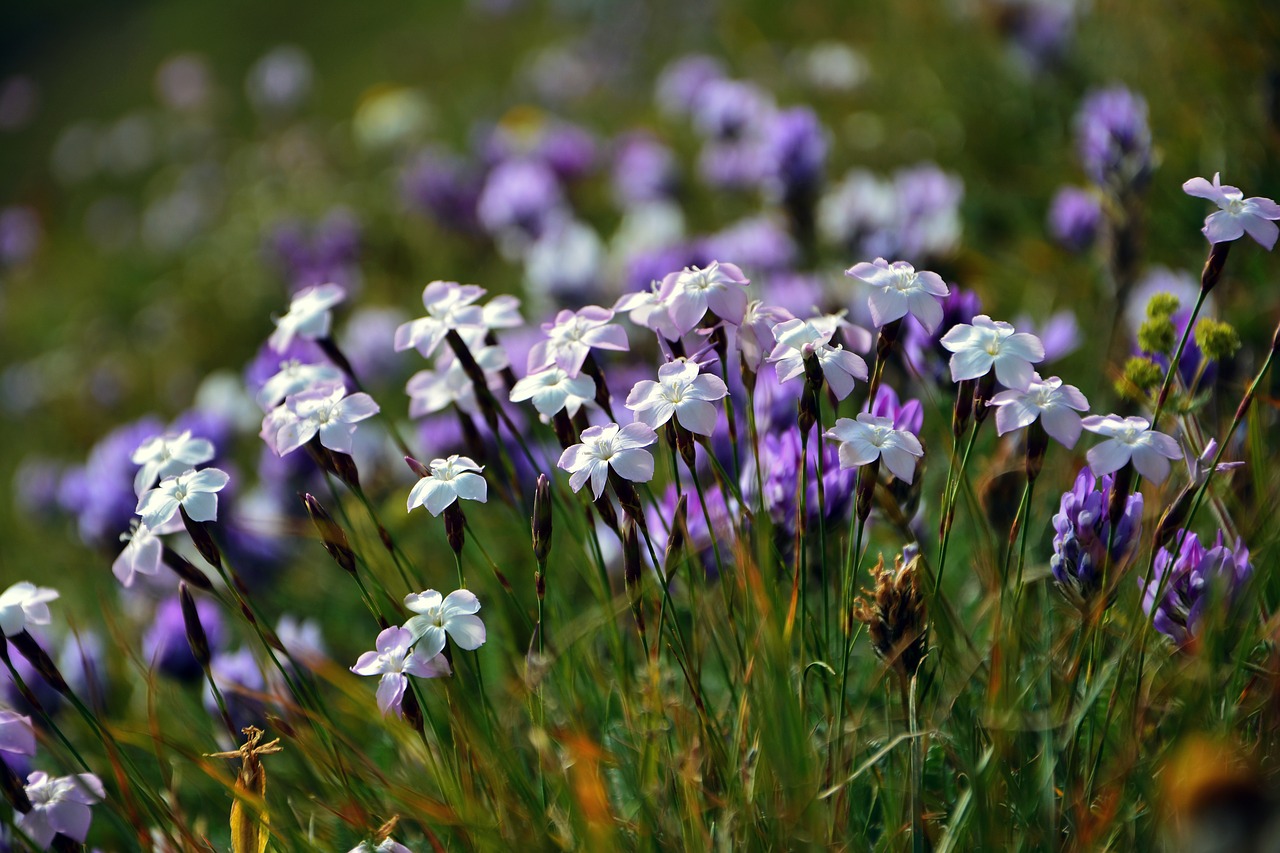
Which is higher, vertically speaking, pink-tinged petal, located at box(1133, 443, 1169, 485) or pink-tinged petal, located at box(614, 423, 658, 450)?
pink-tinged petal, located at box(614, 423, 658, 450)

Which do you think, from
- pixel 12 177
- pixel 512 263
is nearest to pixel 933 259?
pixel 512 263

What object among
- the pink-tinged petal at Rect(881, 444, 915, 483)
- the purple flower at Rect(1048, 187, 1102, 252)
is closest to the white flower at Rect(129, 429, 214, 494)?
the pink-tinged petal at Rect(881, 444, 915, 483)

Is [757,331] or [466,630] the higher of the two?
[757,331]

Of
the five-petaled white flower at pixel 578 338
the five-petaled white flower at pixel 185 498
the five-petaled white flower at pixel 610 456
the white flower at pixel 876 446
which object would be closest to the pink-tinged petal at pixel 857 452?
the white flower at pixel 876 446

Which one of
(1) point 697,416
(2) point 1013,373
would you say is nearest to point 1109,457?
(2) point 1013,373

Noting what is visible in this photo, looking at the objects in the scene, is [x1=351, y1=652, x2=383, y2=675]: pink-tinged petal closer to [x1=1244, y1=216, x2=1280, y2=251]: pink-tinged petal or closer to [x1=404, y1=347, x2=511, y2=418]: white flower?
[x1=404, y1=347, x2=511, y2=418]: white flower

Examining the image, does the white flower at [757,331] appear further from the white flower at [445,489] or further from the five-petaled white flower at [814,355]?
the white flower at [445,489]

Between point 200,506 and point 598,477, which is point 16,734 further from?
point 598,477
